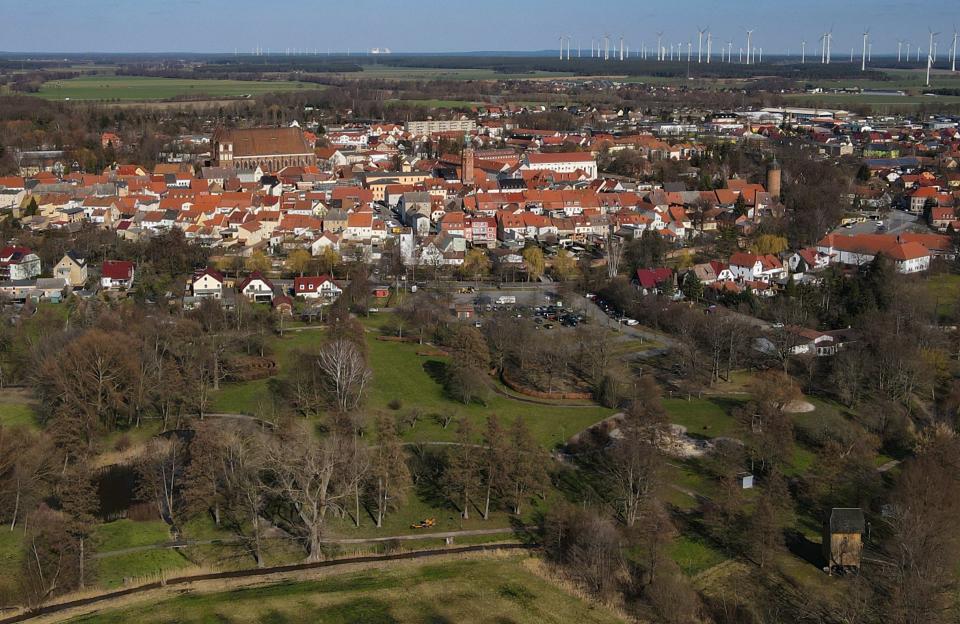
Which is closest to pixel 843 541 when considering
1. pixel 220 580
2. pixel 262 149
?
pixel 220 580

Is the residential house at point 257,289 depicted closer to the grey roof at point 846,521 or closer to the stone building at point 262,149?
the grey roof at point 846,521

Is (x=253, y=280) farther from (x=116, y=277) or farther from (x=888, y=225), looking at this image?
(x=888, y=225)

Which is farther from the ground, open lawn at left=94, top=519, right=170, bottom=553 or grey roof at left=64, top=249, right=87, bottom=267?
grey roof at left=64, top=249, right=87, bottom=267

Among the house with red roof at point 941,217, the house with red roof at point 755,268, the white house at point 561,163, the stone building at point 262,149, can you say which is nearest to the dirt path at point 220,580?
the house with red roof at point 755,268

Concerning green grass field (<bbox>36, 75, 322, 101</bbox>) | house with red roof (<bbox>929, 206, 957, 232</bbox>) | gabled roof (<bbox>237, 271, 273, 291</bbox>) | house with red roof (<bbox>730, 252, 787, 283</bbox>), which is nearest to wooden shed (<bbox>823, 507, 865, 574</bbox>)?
house with red roof (<bbox>730, 252, 787, 283</bbox>)

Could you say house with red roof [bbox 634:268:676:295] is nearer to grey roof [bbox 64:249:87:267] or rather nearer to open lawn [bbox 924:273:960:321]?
open lawn [bbox 924:273:960:321]
